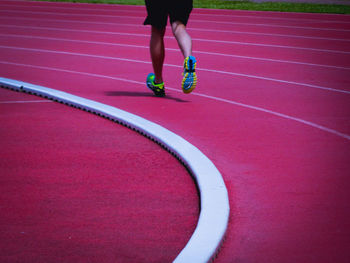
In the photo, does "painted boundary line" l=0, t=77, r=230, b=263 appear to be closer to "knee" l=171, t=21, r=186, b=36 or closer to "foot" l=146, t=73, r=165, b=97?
"foot" l=146, t=73, r=165, b=97

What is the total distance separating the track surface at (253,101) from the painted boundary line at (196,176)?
0.22 ft

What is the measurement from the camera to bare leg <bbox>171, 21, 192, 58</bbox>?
190 inches

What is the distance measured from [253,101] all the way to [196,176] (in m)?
2.15

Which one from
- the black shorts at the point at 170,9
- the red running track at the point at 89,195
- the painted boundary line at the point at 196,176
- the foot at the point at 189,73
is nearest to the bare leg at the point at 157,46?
the black shorts at the point at 170,9

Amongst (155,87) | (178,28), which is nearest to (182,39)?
(178,28)

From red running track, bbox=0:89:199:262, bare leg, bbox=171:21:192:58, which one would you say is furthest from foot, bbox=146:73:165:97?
red running track, bbox=0:89:199:262

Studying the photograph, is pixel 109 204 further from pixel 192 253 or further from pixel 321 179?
pixel 321 179

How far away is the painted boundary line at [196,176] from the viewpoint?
2254mm

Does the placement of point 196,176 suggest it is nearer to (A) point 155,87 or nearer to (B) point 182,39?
(B) point 182,39

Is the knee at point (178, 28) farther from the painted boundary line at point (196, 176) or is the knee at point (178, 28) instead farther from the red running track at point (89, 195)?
the red running track at point (89, 195)

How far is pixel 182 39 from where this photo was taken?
489cm

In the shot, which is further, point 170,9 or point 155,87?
point 155,87

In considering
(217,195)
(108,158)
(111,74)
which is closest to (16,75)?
(111,74)

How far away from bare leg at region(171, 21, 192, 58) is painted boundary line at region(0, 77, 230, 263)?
0.74 metres
